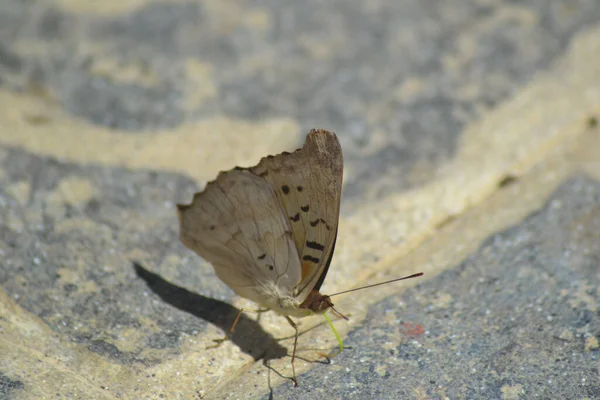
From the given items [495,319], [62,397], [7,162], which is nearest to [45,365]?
[62,397]

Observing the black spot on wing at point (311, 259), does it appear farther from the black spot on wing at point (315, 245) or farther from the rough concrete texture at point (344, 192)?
the rough concrete texture at point (344, 192)

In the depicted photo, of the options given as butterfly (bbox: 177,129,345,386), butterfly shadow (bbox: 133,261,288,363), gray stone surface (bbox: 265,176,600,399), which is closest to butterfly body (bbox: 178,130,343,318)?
butterfly (bbox: 177,129,345,386)

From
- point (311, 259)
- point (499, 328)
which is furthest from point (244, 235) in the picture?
point (499, 328)

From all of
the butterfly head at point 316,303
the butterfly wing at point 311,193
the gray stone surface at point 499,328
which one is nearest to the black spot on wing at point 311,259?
the butterfly wing at point 311,193

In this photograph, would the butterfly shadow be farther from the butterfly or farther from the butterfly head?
the butterfly head

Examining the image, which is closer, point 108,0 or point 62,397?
point 62,397

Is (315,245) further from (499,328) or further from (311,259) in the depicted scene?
(499,328)

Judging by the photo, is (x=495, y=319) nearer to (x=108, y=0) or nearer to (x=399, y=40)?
(x=399, y=40)
